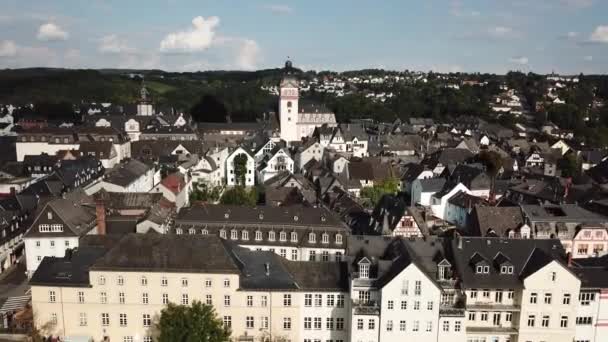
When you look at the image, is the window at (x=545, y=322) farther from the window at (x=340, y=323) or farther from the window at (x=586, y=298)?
the window at (x=340, y=323)

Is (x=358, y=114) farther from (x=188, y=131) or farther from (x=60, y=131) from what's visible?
(x=60, y=131)

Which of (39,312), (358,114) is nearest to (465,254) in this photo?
(39,312)

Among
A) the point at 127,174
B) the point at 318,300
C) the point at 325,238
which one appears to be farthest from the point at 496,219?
the point at 127,174

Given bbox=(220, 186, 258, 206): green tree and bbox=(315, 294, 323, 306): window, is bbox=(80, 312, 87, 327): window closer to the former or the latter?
bbox=(315, 294, 323, 306): window

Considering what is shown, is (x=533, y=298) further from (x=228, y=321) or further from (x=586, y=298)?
(x=228, y=321)

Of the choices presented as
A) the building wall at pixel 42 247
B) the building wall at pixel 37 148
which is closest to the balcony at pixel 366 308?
the building wall at pixel 42 247

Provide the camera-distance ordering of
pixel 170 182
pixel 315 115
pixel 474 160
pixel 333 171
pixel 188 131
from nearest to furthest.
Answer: pixel 170 182, pixel 333 171, pixel 474 160, pixel 188 131, pixel 315 115
